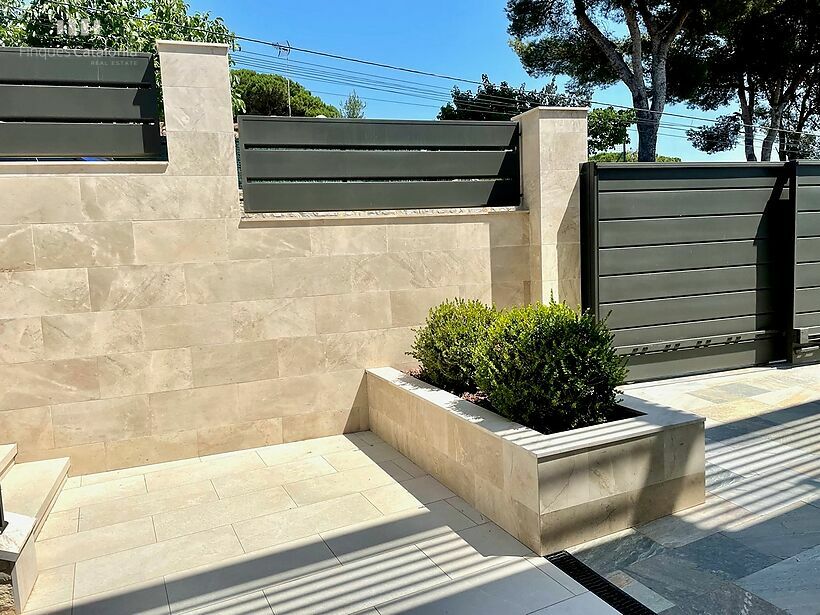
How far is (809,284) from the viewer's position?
273 inches

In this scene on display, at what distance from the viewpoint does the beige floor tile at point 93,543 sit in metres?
3.35

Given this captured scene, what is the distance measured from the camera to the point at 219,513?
3863 mm

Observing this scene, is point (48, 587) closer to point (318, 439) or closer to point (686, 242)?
point (318, 439)

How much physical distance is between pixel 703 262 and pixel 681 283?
0.37 meters

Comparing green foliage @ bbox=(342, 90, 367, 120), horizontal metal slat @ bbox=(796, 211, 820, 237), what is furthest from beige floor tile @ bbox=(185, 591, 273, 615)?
green foliage @ bbox=(342, 90, 367, 120)

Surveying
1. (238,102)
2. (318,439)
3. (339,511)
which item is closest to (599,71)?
(238,102)

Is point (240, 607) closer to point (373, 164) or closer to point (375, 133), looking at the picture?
point (373, 164)

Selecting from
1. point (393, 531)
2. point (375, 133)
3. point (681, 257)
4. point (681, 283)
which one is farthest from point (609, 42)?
point (393, 531)

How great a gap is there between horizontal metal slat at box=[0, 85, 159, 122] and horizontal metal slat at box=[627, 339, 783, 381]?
525cm

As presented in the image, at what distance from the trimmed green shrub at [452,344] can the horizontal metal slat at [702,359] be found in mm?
2377

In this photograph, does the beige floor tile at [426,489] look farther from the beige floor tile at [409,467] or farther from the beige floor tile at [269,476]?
the beige floor tile at [269,476]

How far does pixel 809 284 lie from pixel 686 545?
518 cm

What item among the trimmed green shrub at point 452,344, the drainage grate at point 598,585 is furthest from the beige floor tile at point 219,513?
the drainage grate at point 598,585

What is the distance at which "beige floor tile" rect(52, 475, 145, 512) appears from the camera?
4.13 meters
